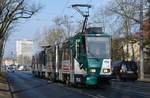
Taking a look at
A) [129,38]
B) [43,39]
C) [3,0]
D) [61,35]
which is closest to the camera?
[3,0]

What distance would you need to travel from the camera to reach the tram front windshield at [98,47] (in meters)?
34.5

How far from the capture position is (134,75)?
53.0m

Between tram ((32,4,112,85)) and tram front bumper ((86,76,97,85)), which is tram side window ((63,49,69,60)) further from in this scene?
tram front bumper ((86,76,97,85))

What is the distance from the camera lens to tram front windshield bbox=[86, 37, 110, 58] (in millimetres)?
34500

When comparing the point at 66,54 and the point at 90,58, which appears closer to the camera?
the point at 90,58

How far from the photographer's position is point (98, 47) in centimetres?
3466

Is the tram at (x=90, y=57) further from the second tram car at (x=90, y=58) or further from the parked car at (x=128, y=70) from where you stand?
the parked car at (x=128, y=70)

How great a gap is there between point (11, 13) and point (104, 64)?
51.4ft

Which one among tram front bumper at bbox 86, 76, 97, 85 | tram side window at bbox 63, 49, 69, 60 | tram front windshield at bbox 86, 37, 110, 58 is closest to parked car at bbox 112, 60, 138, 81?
tram side window at bbox 63, 49, 69, 60

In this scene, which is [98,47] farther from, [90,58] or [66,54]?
[66,54]

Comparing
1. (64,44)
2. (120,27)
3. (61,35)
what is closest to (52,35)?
(61,35)

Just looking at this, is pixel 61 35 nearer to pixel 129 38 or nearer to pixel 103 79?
pixel 129 38

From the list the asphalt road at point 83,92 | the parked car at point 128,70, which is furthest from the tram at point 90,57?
the parked car at point 128,70

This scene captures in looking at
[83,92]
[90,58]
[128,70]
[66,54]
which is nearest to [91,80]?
[90,58]
